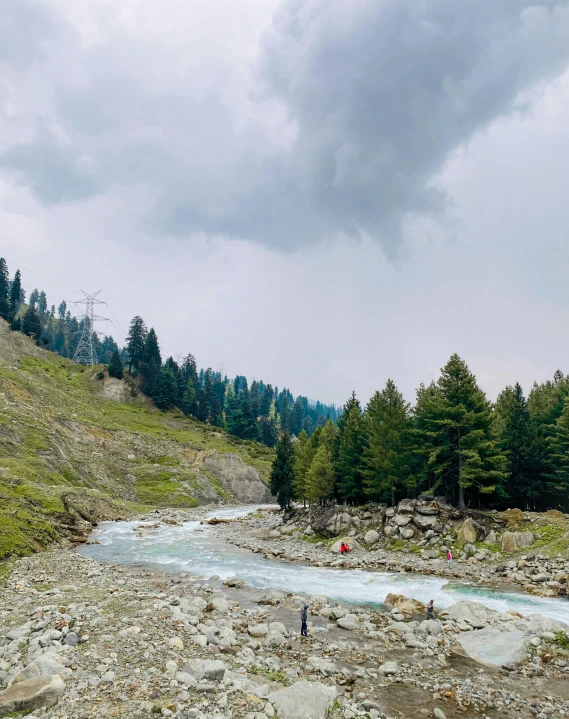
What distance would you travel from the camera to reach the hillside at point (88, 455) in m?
48.3

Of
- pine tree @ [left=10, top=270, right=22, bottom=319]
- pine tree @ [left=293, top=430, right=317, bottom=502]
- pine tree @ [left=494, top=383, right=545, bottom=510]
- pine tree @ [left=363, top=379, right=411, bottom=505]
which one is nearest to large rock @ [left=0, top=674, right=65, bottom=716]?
pine tree @ [left=363, top=379, right=411, bottom=505]

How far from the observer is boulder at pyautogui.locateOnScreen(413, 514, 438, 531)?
151 ft

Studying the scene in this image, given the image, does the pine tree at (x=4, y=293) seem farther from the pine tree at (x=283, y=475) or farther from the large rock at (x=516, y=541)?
the large rock at (x=516, y=541)

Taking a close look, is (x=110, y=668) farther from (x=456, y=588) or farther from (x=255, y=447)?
(x=255, y=447)

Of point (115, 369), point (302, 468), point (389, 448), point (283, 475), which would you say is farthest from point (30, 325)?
point (389, 448)

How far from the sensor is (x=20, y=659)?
1552cm

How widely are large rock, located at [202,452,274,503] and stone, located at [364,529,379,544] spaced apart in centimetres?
6622

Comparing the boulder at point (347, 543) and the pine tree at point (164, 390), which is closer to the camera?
the boulder at point (347, 543)

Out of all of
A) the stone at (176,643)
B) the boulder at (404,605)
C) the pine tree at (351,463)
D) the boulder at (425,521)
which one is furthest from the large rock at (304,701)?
the pine tree at (351,463)

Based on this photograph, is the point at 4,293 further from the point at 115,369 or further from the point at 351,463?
the point at 351,463

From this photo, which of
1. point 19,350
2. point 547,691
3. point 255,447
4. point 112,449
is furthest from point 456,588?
point 19,350

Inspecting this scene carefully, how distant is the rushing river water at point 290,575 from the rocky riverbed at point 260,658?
12.1 feet

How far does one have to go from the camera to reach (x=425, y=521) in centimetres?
4628

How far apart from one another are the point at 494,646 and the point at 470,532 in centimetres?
2463
